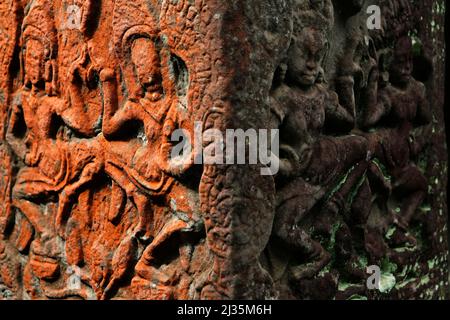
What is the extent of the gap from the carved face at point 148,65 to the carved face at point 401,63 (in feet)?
3.08

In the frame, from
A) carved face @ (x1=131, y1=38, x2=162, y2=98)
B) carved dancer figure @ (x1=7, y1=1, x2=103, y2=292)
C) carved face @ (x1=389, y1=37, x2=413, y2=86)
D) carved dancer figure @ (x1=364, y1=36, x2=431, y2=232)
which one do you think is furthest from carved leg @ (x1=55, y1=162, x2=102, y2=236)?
carved face @ (x1=389, y1=37, x2=413, y2=86)

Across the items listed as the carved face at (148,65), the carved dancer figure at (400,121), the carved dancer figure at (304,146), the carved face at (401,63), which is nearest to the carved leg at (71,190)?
the carved face at (148,65)

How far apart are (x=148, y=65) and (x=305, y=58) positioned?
0.45 metres

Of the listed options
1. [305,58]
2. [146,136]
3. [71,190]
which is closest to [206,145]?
[146,136]

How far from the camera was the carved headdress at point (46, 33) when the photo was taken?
3172 mm

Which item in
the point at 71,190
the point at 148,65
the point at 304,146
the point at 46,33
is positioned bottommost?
the point at 71,190

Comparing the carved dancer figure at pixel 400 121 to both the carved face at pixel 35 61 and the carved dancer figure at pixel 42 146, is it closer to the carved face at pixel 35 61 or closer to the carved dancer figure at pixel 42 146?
the carved dancer figure at pixel 42 146

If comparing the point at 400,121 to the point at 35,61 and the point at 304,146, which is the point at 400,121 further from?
the point at 35,61

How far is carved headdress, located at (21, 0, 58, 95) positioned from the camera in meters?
3.17

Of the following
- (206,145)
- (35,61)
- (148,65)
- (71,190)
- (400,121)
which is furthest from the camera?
(400,121)

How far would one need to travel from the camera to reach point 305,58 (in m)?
2.85

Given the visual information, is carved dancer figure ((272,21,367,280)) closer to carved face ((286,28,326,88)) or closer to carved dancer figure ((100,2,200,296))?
carved face ((286,28,326,88))

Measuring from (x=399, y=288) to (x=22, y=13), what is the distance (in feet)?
5.13

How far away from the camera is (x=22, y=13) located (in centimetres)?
333
